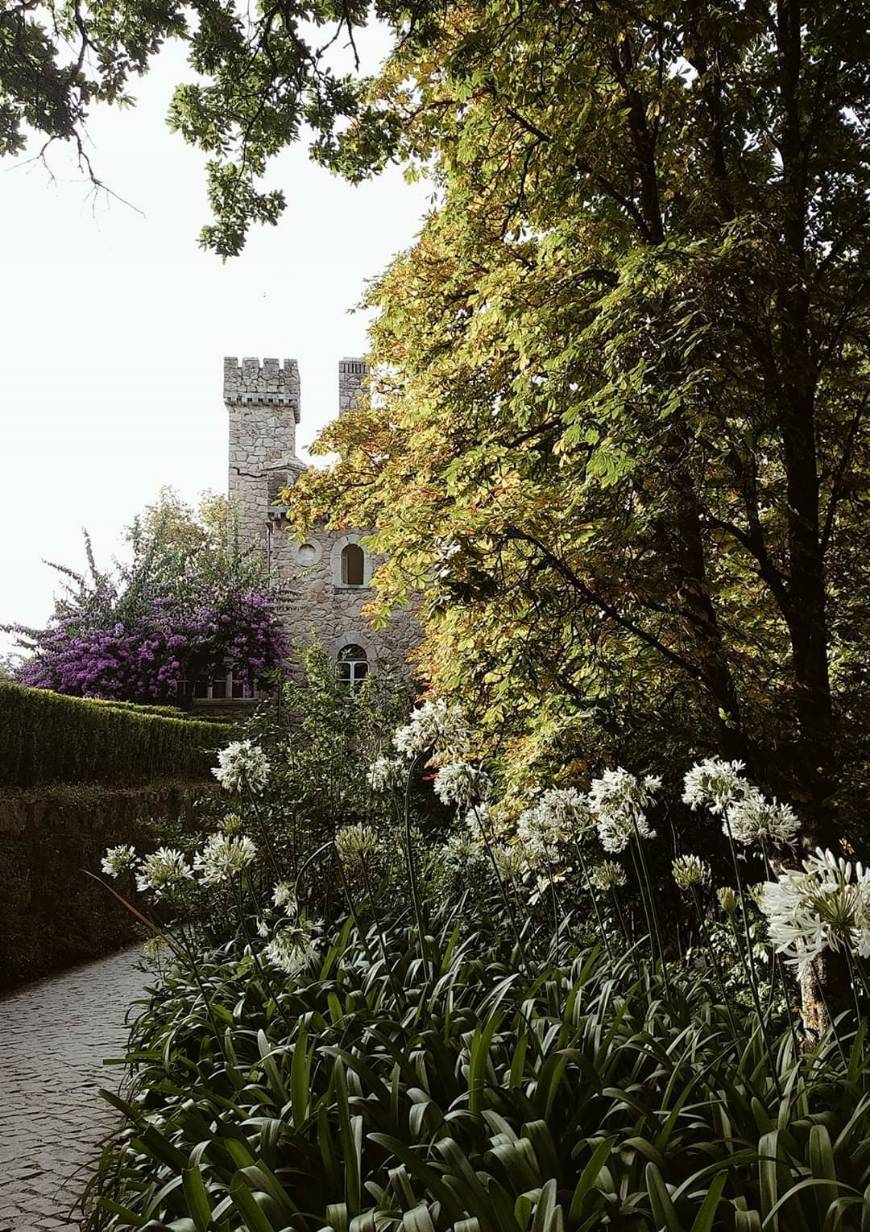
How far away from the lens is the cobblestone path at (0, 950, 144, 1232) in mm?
3551

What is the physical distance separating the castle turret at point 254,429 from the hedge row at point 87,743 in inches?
502

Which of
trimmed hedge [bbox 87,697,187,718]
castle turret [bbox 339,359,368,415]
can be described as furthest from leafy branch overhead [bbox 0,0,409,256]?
castle turret [bbox 339,359,368,415]

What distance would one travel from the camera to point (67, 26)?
527cm

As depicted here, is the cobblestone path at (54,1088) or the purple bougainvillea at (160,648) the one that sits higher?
the purple bougainvillea at (160,648)

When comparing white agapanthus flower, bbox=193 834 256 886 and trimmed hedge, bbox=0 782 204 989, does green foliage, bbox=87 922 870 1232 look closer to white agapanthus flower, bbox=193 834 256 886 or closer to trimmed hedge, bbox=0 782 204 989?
white agapanthus flower, bbox=193 834 256 886

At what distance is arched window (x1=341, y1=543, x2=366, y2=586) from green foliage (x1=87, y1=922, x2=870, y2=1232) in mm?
16627

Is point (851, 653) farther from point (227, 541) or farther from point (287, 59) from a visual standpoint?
point (227, 541)

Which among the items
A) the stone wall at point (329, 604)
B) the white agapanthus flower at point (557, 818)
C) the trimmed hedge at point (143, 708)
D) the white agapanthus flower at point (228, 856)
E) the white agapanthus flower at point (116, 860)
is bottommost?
the white agapanthus flower at point (116, 860)

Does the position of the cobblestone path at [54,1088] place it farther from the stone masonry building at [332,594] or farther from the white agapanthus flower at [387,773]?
the stone masonry building at [332,594]

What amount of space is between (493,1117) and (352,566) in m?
18.2

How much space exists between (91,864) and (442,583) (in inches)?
284

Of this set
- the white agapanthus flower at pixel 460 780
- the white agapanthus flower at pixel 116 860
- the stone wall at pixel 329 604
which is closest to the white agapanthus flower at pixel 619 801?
the white agapanthus flower at pixel 460 780

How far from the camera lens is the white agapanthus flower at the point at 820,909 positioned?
71.0 inches

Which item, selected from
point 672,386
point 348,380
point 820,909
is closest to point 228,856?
point 820,909
